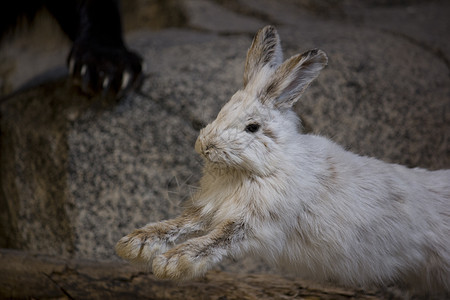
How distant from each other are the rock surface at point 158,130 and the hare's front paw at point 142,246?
2.31 ft

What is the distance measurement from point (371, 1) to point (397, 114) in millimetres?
2041

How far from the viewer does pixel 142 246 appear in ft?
3.08

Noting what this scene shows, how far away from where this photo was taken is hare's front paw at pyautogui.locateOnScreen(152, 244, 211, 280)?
→ 85 cm

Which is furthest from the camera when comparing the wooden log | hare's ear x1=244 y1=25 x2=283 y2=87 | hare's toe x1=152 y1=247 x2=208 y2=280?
the wooden log

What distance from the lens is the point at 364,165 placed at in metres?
1.03

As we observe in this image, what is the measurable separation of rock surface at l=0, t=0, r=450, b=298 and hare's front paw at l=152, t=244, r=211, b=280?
793 mm

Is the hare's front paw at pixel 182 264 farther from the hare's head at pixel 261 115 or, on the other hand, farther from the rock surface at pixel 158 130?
the rock surface at pixel 158 130

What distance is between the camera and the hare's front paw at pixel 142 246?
94 centimetres

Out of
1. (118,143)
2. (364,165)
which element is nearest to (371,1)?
(118,143)

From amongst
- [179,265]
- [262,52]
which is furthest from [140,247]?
[262,52]

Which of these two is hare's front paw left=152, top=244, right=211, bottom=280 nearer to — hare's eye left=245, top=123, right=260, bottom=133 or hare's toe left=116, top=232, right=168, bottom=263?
hare's toe left=116, top=232, right=168, bottom=263

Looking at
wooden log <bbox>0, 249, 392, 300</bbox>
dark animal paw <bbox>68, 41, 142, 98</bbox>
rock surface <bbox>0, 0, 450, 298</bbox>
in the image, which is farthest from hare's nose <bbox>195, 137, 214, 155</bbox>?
dark animal paw <bbox>68, 41, 142, 98</bbox>

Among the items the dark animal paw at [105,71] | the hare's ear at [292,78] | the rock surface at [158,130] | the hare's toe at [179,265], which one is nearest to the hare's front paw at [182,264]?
the hare's toe at [179,265]

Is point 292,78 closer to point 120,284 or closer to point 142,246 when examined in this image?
point 142,246
